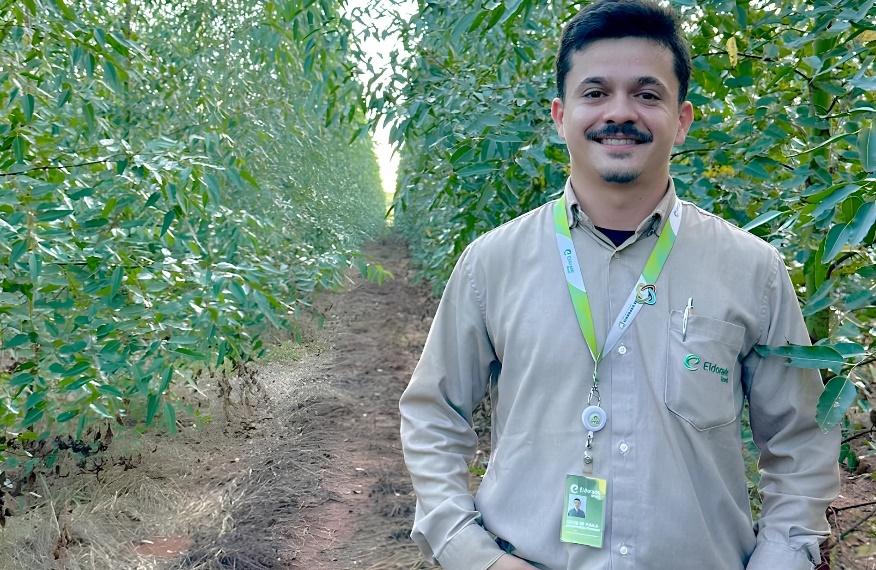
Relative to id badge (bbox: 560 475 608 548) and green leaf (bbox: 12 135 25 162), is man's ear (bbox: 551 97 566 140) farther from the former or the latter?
green leaf (bbox: 12 135 25 162)

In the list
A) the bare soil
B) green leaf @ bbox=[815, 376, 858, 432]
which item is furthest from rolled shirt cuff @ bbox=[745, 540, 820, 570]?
the bare soil

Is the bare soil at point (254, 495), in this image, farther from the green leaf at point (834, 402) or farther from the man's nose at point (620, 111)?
the man's nose at point (620, 111)

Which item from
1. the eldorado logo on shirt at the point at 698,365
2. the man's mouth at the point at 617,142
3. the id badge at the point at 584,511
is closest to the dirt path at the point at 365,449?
the id badge at the point at 584,511

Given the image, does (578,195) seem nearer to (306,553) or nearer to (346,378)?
(306,553)

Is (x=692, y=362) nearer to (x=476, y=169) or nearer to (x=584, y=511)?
(x=584, y=511)

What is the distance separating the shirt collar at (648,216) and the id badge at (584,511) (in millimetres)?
449

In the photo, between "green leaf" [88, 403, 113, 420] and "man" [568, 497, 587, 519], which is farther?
"green leaf" [88, 403, 113, 420]

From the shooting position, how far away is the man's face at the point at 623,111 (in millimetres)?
1508

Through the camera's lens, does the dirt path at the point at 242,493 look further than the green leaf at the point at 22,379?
Yes

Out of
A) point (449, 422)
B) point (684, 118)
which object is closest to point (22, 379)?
point (449, 422)

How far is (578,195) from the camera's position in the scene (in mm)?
1609

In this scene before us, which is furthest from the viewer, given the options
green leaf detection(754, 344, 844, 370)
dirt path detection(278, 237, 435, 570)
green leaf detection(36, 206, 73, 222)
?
dirt path detection(278, 237, 435, 570)

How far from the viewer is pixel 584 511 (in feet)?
4.65

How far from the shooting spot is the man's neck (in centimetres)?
155
